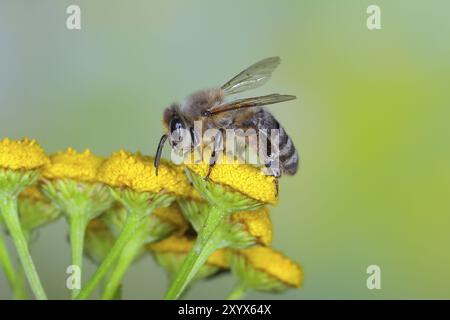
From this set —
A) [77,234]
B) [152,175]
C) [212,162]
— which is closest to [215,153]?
[212,162]

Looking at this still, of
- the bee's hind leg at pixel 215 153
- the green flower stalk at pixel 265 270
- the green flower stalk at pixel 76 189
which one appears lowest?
the green flower stalk at pixel 265 270

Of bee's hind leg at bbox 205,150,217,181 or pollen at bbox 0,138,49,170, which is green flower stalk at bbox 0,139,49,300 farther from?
bee's hind leg at bbox 205,150,217,181

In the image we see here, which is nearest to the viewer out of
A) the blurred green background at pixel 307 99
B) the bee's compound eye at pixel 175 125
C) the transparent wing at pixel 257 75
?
the bee's compound eye at pixel 175 125

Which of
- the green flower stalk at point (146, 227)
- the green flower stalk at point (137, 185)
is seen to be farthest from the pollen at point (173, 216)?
the green flower stalk at point (137, 185)

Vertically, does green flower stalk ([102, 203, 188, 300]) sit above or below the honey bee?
below

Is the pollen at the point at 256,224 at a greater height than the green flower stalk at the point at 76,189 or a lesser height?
lesser

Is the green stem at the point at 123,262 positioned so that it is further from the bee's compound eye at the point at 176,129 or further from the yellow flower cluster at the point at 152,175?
the bee's compound eye at the point at 176,129

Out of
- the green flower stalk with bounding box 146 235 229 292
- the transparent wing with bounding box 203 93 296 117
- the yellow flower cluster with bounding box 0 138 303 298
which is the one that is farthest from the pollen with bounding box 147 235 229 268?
the transparent wing with bounding box 203 93 296 117

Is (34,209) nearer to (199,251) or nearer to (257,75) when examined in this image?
(199,251)
